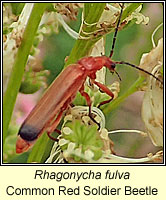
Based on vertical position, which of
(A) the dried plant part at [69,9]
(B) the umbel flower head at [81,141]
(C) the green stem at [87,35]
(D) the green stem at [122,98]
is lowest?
(B) the umbel flower head at [81,141]

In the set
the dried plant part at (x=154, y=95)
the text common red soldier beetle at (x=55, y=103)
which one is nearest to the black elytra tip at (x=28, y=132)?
the text common red soldier beetle at (x=55, y=103)

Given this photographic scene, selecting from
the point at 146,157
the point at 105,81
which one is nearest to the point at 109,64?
the point at 105,81

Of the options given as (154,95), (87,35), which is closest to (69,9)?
(87,35)

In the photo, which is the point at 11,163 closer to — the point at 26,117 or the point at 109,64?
the point at 26,117

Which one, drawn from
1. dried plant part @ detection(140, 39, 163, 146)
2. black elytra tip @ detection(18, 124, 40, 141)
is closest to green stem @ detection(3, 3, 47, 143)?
black elytra tip @ detection(18, 124, 40, 141)

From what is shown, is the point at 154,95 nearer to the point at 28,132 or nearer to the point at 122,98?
the point at 122,98

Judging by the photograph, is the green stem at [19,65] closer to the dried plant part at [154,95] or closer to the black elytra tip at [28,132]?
the black elytra tip at [28,132]

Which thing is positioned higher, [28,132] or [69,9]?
[69,9]
